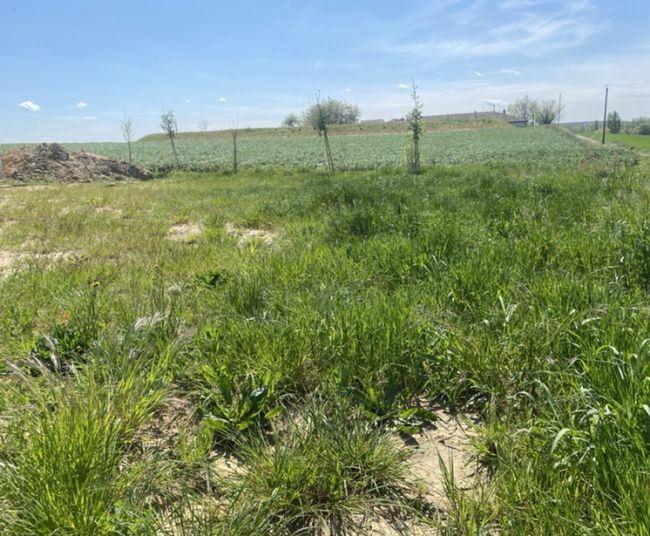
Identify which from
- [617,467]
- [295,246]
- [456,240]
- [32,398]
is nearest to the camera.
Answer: [617,467]

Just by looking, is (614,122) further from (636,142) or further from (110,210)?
(110,210)

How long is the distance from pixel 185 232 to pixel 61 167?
62.4ft

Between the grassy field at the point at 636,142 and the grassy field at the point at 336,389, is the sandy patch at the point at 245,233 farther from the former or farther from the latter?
the grassy field at the point at 636,142

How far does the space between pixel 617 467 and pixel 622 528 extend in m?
0.19

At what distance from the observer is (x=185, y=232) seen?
7.54 metres

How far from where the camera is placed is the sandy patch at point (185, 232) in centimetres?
683

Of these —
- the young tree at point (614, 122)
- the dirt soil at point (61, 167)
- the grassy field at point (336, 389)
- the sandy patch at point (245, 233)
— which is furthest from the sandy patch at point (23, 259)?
the young tree at point (614, 122)

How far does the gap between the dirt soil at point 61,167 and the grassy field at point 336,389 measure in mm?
20269

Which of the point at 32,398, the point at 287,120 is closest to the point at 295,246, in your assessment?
the point at 32,398

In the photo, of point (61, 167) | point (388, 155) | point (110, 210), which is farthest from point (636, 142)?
point (61, 167)

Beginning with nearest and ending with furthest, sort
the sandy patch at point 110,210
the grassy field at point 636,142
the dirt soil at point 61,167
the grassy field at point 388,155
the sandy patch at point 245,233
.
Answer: the sandy patch at point 245,233 < the sandy patch at point 110,210 < the dirt soil at point 61,167 < the grassy field at point 388,155 < the grassy field at point 636,142

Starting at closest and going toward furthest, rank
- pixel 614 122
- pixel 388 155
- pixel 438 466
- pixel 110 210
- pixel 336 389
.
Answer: pixel 438 466 → pixel 336 389 → pixel 110 210 → pixel 388 155 → pixel 614 122

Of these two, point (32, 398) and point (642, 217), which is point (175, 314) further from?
point (642, 217)

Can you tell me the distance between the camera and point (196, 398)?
2.35 m
